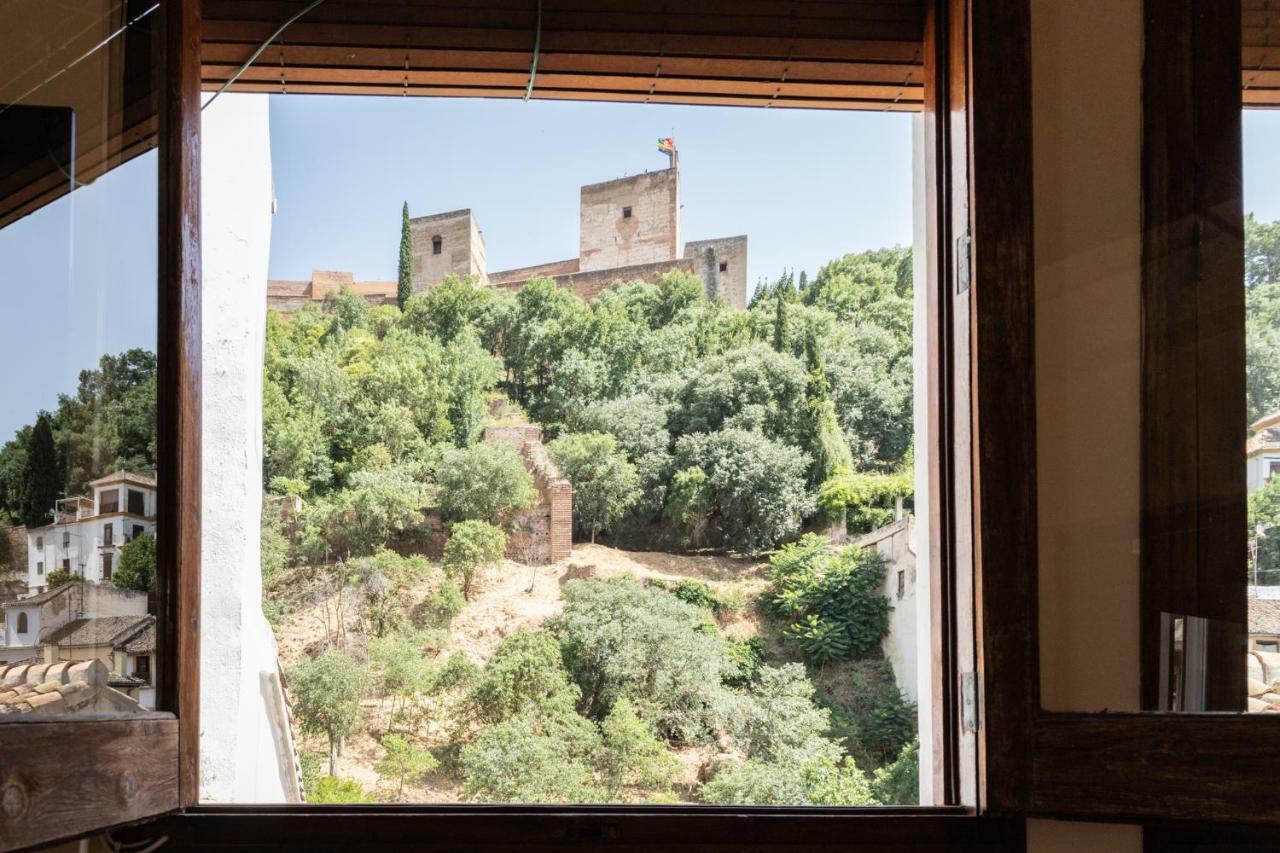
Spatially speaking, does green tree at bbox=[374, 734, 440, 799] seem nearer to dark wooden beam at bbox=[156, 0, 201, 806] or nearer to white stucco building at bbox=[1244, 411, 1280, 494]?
dark wooden beam at bbox=[156, 0, 201, 806]

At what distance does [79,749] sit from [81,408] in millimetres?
323

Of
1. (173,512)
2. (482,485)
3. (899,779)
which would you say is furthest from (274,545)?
(173,512)

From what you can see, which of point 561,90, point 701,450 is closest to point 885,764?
point 701,450

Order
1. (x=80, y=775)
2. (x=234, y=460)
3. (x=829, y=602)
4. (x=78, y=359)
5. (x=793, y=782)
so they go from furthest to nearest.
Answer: (x=829, y=602)
(x=793, y=782)
(x=234, y=460)
(x=78, y=359)
(x=80, y=775)

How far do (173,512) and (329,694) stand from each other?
7078 mm

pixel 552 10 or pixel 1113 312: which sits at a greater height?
pixel 552 10

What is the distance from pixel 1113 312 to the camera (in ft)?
3.83

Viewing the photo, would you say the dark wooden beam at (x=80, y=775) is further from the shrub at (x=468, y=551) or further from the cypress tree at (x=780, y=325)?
the cypress tree at (x=780, y=325)

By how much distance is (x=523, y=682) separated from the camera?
306 inches

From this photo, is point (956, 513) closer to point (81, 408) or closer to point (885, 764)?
point (81, 408)

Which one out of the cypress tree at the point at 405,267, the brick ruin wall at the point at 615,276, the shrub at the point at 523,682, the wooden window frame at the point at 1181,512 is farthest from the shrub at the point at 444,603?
the wooden window frame at the point at 1181,512

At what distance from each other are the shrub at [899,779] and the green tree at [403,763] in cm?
327

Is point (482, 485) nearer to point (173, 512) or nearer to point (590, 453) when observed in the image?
point (590, 453)

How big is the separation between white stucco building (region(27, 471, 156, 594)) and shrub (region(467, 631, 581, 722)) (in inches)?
267
